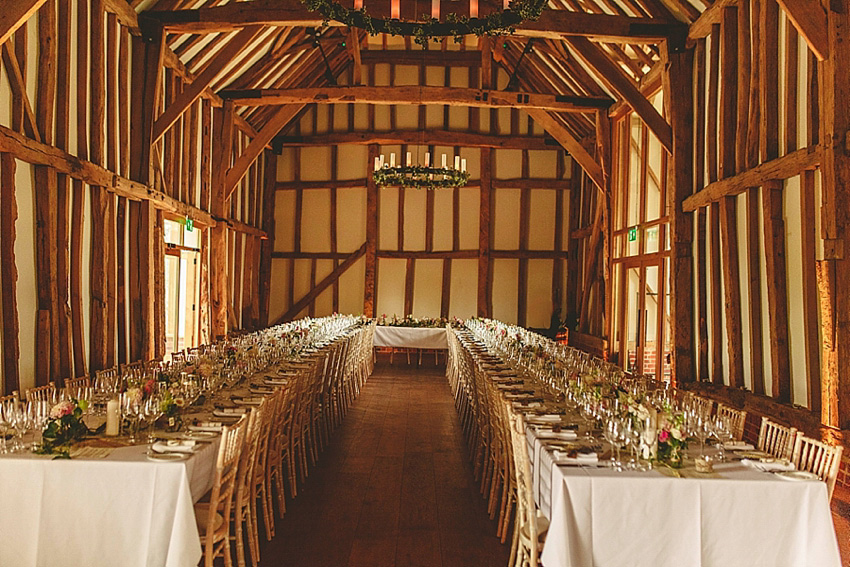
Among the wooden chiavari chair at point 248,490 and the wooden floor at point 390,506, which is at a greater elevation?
the wooden chiavari chair at point 248,490

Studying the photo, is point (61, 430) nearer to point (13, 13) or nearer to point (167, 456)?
point (167, 456)

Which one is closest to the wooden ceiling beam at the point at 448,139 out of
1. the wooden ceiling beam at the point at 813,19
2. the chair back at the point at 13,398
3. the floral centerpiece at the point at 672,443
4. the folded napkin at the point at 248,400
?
the wooden ceiling beam at the point at 813,19

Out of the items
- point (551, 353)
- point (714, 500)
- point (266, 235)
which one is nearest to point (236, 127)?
point (266, 235)

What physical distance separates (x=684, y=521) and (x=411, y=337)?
10.9 meters

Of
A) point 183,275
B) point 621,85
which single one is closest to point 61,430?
point 621,85

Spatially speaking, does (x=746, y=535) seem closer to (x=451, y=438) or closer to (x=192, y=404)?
(x=192, y=404)

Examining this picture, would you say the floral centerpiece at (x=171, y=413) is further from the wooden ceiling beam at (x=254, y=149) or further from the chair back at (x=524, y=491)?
the wooden ceiling beam at (x=254, y=149)

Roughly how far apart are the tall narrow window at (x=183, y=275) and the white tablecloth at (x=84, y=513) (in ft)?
28.1

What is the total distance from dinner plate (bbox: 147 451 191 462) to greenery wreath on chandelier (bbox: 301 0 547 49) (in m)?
3.13

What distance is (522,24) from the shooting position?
27.8 feet

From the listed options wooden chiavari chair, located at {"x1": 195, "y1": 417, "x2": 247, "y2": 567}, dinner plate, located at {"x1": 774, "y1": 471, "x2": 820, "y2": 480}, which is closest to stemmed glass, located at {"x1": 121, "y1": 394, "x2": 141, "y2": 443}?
wooden chiavari chair, located at {"x1": 195, "y1": 417, "x2": 247, "y2": 567}

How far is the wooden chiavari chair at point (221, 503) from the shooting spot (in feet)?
11.3

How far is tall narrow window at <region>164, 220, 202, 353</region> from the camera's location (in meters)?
11.9

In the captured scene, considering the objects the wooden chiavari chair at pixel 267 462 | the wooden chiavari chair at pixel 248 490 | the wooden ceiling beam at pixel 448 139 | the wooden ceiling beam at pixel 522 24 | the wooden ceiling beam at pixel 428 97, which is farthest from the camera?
the wooden ceiling beam at pixel 448 139
